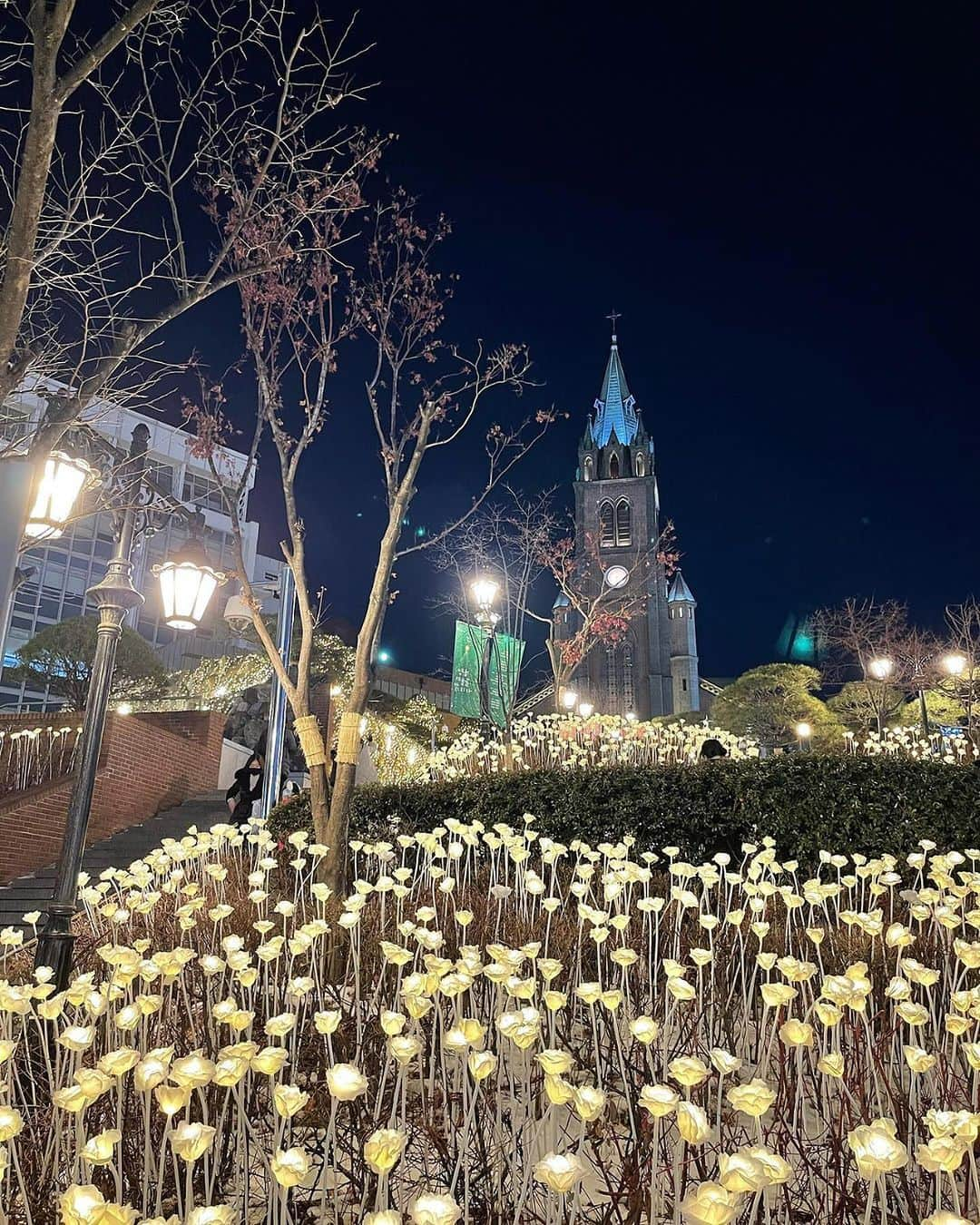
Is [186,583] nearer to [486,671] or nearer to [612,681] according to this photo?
[486,671]

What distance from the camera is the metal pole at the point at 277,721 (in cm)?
1131

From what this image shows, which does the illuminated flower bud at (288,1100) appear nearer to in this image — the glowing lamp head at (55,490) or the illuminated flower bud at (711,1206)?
the illuminated flower bud at (711,1206)

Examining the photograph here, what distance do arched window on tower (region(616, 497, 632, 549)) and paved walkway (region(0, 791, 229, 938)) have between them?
56330 millimetres

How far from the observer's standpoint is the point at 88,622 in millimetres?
25656

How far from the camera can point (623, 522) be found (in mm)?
69875

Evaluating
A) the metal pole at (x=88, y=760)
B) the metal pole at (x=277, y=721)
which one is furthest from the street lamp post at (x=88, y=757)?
the metal pole at (x=277, y=721)

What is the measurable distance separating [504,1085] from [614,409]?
246 ft

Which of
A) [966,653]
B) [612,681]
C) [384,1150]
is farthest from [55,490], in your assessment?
[612,681]

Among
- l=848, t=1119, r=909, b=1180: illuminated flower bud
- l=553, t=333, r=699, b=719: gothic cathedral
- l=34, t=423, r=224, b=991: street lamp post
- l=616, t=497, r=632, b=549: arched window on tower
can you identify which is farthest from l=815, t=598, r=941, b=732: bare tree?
l=616, t=497, r=632, b=549: arched window on tower

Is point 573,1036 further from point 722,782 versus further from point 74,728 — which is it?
point 74,728

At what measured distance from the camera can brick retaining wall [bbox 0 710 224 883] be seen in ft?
38.3

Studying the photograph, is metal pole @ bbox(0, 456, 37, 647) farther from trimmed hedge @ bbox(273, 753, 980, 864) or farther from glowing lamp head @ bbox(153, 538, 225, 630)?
trimmed hedge @ bbox(273, 753, 980, 864)

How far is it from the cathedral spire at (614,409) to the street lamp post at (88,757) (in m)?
68.3

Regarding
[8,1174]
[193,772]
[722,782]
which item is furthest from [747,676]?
[8,1174]
